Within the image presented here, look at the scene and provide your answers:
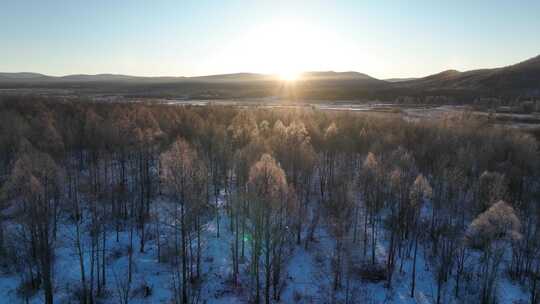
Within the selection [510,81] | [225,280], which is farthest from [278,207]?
[510,81]

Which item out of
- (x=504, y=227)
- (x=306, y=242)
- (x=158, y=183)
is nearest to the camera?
(x=504, y=227)

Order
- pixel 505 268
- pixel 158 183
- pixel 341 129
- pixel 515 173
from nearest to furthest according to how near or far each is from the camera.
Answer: pixel 505 268 < pixel 515 173 < pixel 158 183 < pixel 341 129

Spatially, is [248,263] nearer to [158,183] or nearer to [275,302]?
[275,302]

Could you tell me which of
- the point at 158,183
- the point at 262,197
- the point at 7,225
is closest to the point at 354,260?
the point at 262,197

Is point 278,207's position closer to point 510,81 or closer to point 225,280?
point 225,280

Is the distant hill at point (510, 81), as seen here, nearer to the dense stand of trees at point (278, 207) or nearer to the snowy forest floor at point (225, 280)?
the dense stand of trees at point (278, 207)

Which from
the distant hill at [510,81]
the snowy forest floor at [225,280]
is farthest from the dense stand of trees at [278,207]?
the distant hill at [510,81]
